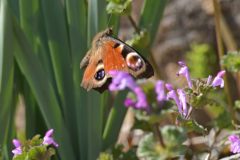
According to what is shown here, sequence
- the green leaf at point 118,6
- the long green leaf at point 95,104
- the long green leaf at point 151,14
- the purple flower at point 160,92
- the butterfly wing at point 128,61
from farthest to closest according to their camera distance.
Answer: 1. the long green leaf at point 151,14
2. the long green leaf at point 95,104
3. the green leaf at point 118,6
4. the butterfly wing at point 128,61
5. the purple flower at point 160,92

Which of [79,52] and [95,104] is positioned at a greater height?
[79,52]

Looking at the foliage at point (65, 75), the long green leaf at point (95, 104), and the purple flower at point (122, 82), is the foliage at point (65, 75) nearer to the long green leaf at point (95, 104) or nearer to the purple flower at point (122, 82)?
the long green leaf at point (95, 104)

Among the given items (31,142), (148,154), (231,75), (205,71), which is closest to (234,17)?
(231,75)

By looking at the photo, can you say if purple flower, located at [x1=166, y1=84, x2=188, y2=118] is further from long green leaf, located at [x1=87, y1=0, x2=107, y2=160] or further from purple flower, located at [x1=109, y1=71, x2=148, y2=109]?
long green leaf, located at [x1=87, y1=0, x2=107, y2=160]

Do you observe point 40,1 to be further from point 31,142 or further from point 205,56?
point 205,56

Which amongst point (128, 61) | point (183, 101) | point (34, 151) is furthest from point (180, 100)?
point (34, 151)

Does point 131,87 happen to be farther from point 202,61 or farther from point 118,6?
point 202,61

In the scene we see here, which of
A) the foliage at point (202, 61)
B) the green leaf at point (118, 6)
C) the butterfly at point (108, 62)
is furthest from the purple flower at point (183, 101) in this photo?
the foliage at point (202, 61)

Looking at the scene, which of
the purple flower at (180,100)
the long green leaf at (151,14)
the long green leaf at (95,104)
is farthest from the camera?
the long green leaf at (151,14)

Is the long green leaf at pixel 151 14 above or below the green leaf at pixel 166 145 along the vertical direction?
above
